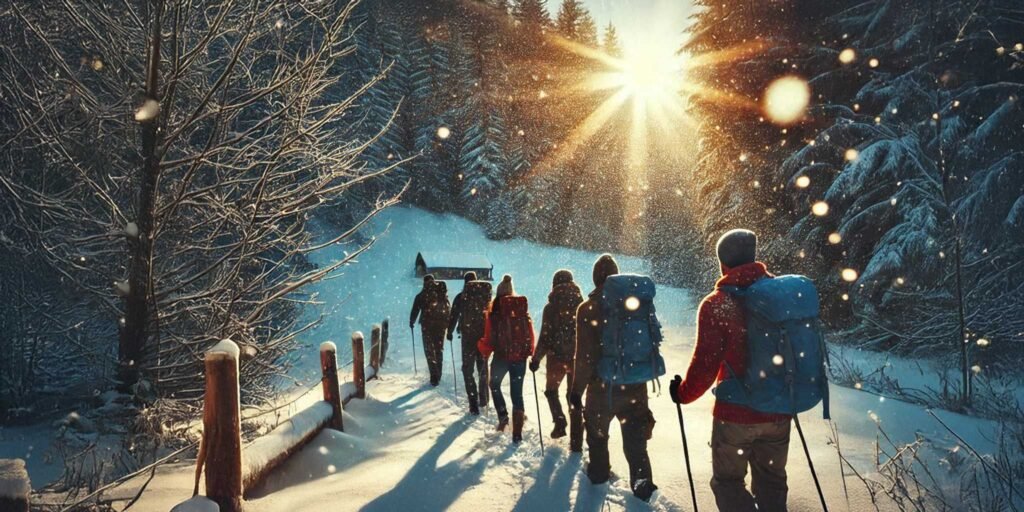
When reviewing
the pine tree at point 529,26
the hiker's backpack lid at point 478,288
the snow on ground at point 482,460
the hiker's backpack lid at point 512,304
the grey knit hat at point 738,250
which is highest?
the pine tree at point 529,26

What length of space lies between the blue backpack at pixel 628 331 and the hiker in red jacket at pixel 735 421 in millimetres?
1279

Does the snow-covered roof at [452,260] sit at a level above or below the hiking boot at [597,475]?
above

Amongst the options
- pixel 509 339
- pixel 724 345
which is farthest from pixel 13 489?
pixel 509 339

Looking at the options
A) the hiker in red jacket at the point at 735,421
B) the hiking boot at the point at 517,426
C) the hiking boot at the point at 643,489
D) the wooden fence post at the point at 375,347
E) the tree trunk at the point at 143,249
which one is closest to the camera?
the hiker in red jacket at the point at 735,421

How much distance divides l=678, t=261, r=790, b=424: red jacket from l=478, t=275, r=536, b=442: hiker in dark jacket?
3583mm

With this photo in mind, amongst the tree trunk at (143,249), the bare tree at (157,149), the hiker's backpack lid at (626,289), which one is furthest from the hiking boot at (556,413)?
the tree trunk at (143,249)

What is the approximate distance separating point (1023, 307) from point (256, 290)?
1190cm

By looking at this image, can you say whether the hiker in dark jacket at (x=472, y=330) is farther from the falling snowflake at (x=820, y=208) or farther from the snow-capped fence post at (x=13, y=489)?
the falling snowflake at (x=820, y=208)

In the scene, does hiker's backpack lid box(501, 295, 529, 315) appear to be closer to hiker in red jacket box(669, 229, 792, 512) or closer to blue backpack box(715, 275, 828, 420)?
hiker in red jacket box(669, 229, 792, 512)

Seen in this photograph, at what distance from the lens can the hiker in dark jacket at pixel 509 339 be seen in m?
6.75

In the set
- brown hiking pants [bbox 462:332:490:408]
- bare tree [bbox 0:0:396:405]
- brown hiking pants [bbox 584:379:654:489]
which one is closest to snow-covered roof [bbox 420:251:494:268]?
brown hiking pants [bbox 462:332:490:408]

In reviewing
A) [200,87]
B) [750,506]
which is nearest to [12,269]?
[200,87]

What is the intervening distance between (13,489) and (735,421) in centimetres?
360

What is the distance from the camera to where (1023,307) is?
8.61 meters
